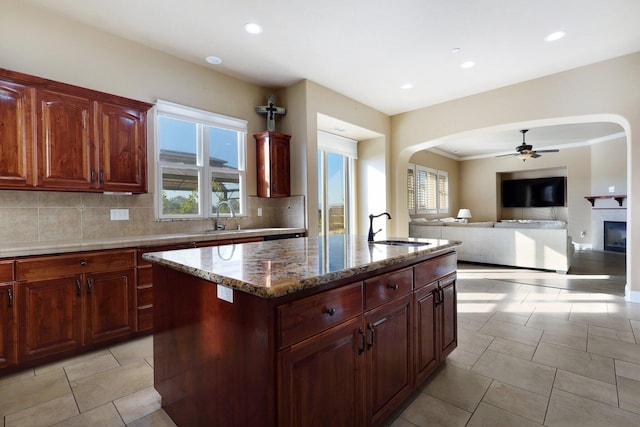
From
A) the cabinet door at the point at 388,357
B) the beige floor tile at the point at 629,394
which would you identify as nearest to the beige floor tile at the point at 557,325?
the beige floor tile at the point at 629,394

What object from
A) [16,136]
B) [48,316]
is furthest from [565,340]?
[16,136]

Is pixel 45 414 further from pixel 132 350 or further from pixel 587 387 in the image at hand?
pixel 587 387

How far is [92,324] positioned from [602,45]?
5.95m

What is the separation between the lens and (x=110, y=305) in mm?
2686

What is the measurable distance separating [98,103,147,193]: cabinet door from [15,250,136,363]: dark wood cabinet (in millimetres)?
737

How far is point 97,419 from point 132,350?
0.94m

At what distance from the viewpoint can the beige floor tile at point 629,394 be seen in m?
1.85

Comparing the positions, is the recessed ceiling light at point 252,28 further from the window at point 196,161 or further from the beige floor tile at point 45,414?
the beige floor tile at point 45,414

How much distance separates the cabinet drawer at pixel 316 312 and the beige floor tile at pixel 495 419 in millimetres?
1019

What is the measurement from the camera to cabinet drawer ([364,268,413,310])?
1519 mm

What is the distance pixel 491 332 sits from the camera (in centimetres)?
298

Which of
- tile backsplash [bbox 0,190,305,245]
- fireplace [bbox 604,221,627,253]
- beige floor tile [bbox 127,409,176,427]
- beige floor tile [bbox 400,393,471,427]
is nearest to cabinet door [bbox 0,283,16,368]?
tile backsplash [bbox 0,190,305,245]

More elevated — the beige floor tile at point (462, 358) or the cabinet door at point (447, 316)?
the cabinet door at point (447, 316)

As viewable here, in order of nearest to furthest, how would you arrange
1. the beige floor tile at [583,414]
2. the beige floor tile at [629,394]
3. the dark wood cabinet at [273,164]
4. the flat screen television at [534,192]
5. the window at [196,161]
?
the beige floor tile at [583,414] < the beige floor tile at [629,394] < the window at [196,161] < the dark wood cabinet at [273,164] < the flat screen television at [534,192]
